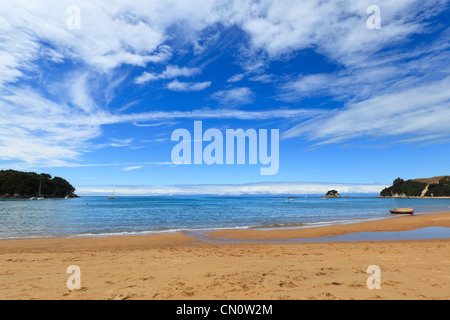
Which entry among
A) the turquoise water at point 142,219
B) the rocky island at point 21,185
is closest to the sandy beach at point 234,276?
the turquoise water at point 142,219

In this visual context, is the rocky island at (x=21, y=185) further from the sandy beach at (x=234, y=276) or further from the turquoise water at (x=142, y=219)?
the sandy beach at (x=234, y=276)

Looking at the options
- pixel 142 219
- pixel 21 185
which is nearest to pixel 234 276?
pixel 142 219

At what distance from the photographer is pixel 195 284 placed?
24.4ft

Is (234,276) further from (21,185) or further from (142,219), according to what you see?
(21,185)

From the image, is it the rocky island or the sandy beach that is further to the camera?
the rocky island

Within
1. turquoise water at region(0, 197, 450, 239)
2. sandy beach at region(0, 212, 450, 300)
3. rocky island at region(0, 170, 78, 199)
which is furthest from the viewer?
rocky island at region(0, 170, 78, 199)

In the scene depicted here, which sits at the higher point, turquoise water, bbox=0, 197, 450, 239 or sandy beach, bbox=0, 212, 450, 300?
sandy beach, bbox=0, 212, 450, 300

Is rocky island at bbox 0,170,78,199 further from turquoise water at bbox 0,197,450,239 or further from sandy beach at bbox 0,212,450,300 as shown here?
sandy beach at bbox 0,212,450,300

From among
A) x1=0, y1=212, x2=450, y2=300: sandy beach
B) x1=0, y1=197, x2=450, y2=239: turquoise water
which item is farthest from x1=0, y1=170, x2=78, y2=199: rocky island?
x1=0, y1=212, x2=450, y2=300: sandy beach

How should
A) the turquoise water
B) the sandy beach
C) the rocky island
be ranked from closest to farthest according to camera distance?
the sandy beach, the turquoise water, the rocky island

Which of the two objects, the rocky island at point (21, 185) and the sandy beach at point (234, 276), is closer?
the sandy beach at point (234, 276)

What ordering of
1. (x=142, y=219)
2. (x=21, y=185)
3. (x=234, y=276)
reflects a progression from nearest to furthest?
(x=234, y=276), (x=142, y=219), (x=21, y=185)
